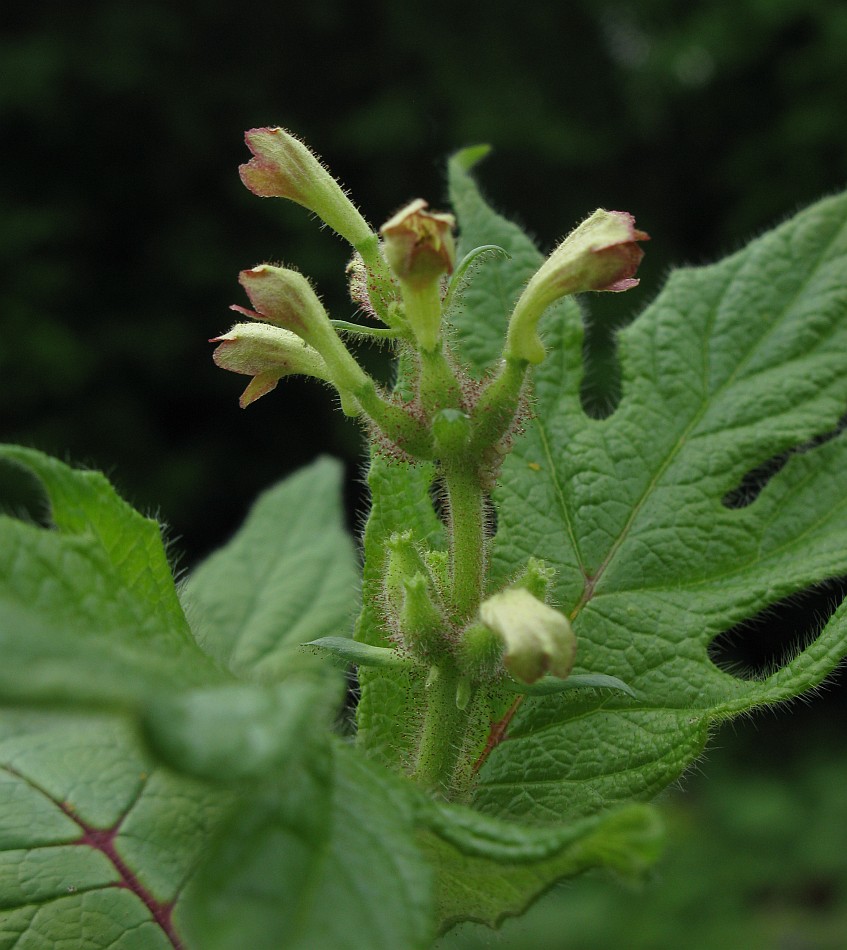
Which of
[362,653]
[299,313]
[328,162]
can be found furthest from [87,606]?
[328,162]

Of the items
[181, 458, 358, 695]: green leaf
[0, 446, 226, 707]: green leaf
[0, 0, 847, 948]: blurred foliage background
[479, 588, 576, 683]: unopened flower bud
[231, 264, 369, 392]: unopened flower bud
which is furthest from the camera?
[0, 0, 847, 948]: blurred foliage background

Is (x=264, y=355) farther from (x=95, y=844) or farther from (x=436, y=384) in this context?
(x=95, y=844)

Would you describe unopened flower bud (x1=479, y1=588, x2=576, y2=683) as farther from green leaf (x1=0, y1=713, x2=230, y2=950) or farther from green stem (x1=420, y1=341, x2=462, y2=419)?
green leaf (x1=0, y1=713, x2=230, y2=950)

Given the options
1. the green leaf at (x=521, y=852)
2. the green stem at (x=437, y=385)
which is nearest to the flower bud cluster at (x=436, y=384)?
the green stem at (x=437, y=385)

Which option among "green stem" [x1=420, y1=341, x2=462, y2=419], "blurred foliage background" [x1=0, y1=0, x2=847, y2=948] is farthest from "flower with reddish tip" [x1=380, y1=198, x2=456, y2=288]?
"blurred foliage background" [x1=0, y1=0, x2=847, y2=948]

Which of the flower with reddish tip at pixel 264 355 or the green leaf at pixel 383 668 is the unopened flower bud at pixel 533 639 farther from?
the flower with reddish tip at pixel 264 355

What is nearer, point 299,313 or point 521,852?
point 521,852
